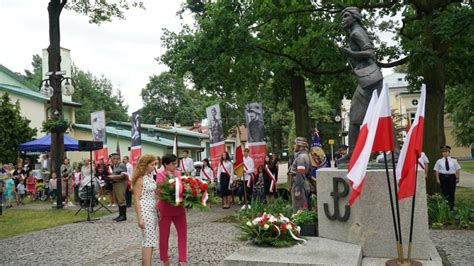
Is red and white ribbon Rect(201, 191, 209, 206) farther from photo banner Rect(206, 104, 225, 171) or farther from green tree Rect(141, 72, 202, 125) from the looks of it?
green tree Rect(141, 72, 202, 125)

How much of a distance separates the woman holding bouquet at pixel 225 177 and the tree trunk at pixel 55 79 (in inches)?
259

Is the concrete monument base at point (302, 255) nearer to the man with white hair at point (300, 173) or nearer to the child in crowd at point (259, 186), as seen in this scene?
the man with white hair at point (300, 173)

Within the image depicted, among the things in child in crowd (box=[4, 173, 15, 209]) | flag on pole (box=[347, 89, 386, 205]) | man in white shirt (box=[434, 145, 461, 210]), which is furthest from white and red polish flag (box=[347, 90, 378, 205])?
child in crowd (box=[4, 173, 15, 209])

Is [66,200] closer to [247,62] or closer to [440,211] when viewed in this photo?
[247,62]

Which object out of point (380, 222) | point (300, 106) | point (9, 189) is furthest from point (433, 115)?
point (9, 189)

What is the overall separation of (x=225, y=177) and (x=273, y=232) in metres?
9.39

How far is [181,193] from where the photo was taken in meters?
6.89

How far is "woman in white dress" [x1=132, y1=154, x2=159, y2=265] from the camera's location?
665 centimetres

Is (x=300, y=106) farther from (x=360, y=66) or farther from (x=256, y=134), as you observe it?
(x=360, y=66)

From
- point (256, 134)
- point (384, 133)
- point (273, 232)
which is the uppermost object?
point (256, 134)

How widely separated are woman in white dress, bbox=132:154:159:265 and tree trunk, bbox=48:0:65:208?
1269 centimetres

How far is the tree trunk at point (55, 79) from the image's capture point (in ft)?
63.1

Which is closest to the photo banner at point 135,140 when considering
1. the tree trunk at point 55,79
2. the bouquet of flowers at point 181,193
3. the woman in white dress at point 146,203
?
the tree trunk at point 55,79

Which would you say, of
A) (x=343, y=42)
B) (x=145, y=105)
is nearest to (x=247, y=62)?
(x=343, y=42)
